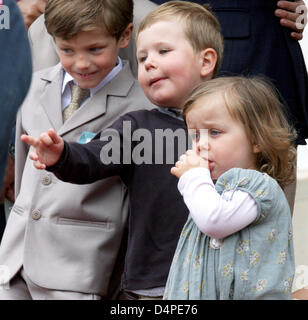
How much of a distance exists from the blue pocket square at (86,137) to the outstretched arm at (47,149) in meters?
0.29

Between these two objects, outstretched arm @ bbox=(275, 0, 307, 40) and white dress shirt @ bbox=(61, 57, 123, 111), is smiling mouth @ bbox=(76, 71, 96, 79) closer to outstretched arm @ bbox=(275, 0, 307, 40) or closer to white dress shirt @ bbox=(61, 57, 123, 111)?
white dress shirt @ bbox=(61, 57, 123, 111)

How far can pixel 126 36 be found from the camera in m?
2.64

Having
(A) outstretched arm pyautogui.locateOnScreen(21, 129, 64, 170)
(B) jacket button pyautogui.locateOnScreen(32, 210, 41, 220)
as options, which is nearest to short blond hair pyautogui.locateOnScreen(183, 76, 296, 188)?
(A) outstretched arm pyautogui.locateOnScreen(21, 129, 64, 170)

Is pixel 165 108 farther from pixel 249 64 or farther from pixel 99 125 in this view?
pixel 249 64

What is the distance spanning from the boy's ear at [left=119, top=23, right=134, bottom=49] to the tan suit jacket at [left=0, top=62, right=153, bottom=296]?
14 cm

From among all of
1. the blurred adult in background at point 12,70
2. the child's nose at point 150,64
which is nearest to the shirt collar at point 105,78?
the child's nose at point 150,64

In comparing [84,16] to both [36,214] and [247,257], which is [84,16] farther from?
[247,257]

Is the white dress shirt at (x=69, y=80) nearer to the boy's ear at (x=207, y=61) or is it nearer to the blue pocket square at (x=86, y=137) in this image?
the blue pocket square at (x=86, y=137)

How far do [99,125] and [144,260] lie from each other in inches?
19.8

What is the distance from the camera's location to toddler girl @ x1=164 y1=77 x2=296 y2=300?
195 cm

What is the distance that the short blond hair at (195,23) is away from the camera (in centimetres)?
241

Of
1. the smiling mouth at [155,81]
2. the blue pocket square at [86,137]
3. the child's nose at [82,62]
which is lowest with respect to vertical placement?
the blue pocket square at [86,137]

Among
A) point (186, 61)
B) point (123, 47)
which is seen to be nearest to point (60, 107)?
point (123, 47)

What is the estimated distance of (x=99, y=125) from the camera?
2.52 meters
